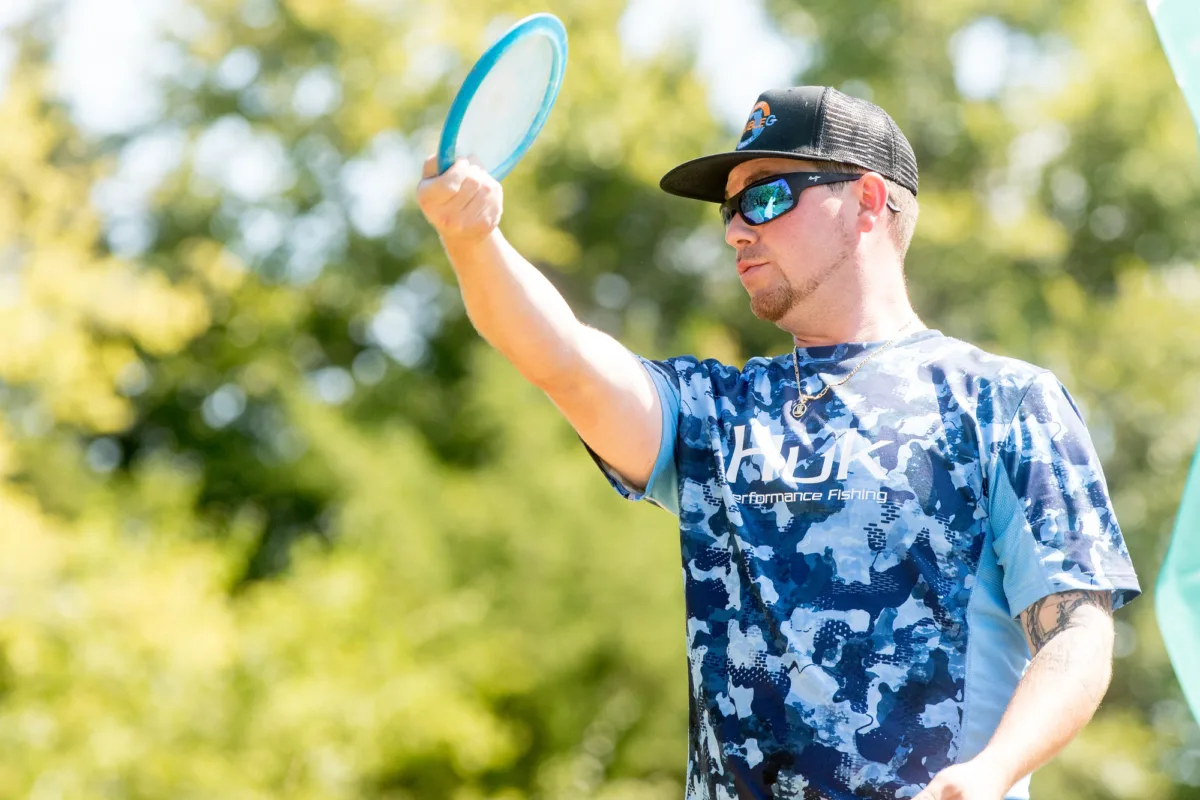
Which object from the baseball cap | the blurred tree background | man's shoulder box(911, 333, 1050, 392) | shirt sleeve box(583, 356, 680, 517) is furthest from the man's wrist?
the blurred tree background

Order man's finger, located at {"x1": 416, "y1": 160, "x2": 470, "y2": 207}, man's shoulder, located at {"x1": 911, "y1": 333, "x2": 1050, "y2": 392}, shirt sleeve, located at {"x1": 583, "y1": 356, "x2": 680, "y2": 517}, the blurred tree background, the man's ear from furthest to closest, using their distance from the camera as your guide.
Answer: the blurred tree background → the man's ear → shirt sleeve, located at {"x1": 583, "y1": 356, "x2": 680, "y2": 517} → man's shoulder, located at {"x1": 911, "y1": 333, "x2": 1050, "y2": 392} → man's finger, located at {"x1": 416, "y1": 160, "x2": 470, "y2": 207}

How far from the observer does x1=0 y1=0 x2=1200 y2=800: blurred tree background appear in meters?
9.61

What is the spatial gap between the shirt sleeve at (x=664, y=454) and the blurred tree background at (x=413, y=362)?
713 centimetres

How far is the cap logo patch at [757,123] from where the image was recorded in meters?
2.38

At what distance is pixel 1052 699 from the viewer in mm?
1896

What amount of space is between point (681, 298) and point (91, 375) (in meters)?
9.06

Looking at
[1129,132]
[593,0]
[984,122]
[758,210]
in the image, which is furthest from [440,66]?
[758,210]

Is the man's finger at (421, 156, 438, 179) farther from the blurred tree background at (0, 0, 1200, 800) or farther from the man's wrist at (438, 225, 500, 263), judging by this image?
the blurred tree background at (0, 0, 1200, 800)

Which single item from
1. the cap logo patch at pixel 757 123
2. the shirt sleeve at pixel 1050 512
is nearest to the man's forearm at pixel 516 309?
the cap logo patch at pixel 757 123

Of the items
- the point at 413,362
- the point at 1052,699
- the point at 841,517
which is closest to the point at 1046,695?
the point at 1052,699

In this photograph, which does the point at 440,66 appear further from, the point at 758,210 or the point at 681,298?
the point at 758,210

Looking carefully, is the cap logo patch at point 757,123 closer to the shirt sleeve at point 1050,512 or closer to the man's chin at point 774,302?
the man's chin at point 774,302

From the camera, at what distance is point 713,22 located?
17.5 m

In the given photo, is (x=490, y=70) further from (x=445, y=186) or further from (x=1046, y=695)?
(x=1046, y=695)
